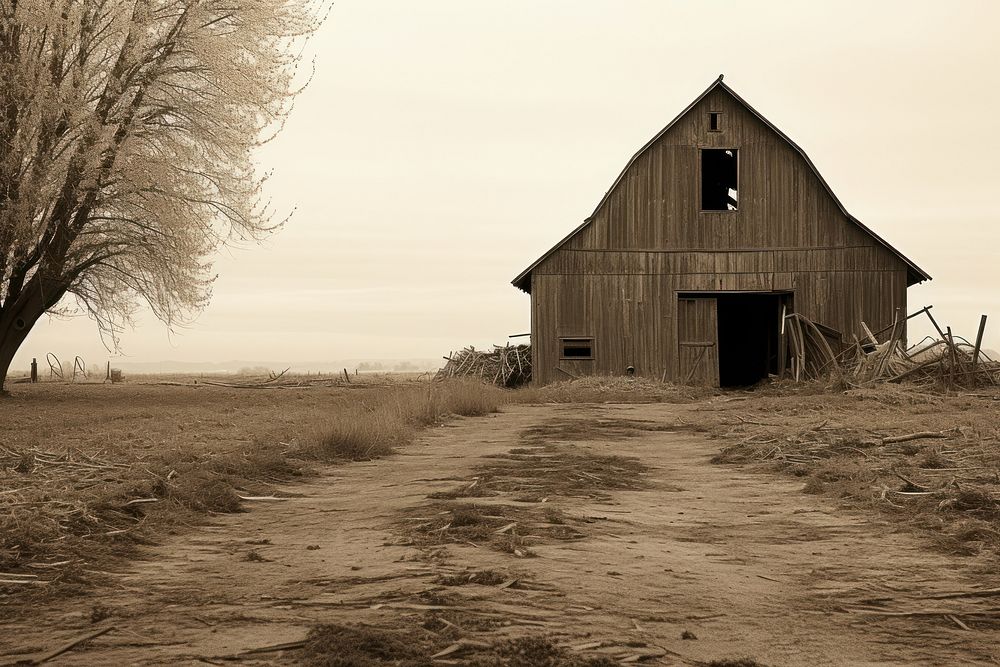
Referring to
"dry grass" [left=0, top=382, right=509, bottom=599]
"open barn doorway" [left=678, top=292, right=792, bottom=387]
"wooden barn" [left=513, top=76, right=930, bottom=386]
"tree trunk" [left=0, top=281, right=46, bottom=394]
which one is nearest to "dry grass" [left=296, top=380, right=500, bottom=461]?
"dry grass" [left=0, top=382, right=509, bottom=599]

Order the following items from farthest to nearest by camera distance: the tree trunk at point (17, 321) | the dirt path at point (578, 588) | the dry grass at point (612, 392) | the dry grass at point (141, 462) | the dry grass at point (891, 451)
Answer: the tree trunk at point (17, 321) → the dry grass at point (612, 392) → the dry grass at point (891, 451) → the dry grass at point (141, 462) → the dirt path at point (578, 588)

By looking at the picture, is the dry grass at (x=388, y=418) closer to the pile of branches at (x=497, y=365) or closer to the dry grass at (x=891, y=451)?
the dry grass at (x=891, y=451)

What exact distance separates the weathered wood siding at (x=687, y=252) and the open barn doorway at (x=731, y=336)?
454mm

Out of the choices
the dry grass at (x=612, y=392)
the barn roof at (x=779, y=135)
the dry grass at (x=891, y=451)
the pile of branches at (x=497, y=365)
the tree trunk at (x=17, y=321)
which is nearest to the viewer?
the dry grass at (x=891, y=451)

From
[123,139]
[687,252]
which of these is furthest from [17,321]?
[687,252]

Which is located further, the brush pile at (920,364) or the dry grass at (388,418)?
the brush pile at (920,364)

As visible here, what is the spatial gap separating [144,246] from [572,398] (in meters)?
12.0

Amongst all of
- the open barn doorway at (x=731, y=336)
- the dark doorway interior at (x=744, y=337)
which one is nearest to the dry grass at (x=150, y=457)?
the open barn doorway at (x=731, y=336)

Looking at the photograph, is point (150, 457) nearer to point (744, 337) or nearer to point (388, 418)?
point (388, 418)

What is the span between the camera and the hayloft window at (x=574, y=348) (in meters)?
30.0

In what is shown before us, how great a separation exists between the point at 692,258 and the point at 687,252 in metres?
0.23

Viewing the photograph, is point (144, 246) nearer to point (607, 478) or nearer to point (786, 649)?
point (607, 478)

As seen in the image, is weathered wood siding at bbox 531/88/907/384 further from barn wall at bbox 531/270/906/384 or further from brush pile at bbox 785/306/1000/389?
brush pile at bbox 785/306/1000/389

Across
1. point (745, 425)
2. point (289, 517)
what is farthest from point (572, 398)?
point (289, 517)
